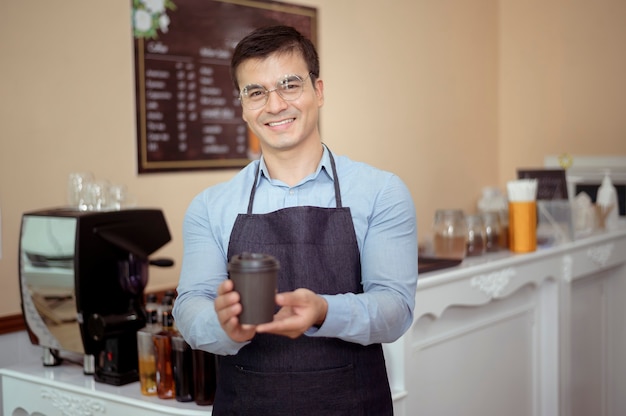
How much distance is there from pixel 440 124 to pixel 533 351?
6.55ft

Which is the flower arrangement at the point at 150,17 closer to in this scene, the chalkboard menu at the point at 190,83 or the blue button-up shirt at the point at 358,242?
the chalkboard menu at the point at 190,83

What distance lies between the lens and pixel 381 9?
14.4 ft

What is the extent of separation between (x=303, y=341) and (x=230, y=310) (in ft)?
1.15

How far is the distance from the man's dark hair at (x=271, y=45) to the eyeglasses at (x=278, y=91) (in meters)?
0.05

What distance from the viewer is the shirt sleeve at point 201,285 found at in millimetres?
1444

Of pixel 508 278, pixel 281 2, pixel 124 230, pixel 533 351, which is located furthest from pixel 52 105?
pixel 533 351

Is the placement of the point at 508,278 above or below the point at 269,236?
below

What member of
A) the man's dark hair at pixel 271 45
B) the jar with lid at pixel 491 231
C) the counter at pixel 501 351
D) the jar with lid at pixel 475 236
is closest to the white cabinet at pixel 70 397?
the counter at pixel 501 351

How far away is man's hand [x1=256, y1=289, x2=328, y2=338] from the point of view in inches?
50.5

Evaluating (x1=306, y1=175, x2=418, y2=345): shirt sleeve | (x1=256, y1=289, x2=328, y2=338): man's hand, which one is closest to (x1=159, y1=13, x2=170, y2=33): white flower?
(x1=306, y1=175, x2=418, y2=345): shirt sleeve

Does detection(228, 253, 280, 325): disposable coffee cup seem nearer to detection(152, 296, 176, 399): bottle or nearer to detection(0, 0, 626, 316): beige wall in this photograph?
detection(152, 296, 176, 399): bottle

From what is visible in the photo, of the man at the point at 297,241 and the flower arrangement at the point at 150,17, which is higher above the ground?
the flower arrangement at the point at 150,17

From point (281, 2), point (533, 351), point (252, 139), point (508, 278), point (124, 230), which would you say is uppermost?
point (281, 2)

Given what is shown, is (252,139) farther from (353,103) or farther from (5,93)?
(5,93)
